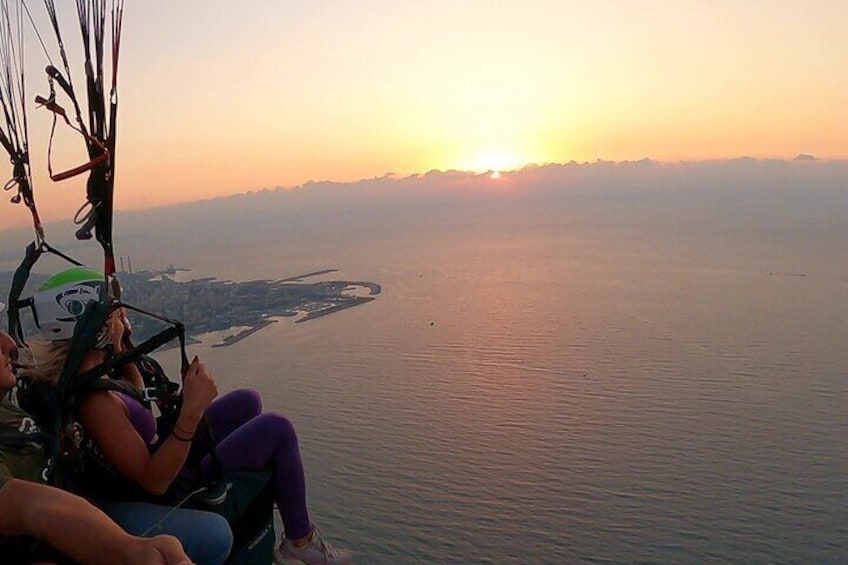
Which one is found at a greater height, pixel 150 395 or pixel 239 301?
pixel 150 395

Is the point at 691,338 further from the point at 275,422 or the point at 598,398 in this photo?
the point at 275,422

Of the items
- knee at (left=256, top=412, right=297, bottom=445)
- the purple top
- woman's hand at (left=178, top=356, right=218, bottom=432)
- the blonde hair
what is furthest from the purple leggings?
the blonde hair

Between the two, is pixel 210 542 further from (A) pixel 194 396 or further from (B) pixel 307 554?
(B) pixel 307 554

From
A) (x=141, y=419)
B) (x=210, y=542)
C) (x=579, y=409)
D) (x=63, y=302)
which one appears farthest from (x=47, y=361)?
(x=579, y=409)

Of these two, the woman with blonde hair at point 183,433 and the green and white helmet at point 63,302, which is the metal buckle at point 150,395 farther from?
the green and white helmet at point 63,302

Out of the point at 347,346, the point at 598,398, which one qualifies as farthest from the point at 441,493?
the point at 347,346

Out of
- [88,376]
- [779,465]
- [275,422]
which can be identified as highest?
[88,376]

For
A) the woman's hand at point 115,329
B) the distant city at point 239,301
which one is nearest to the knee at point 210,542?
the woman's hand at point 115,329
